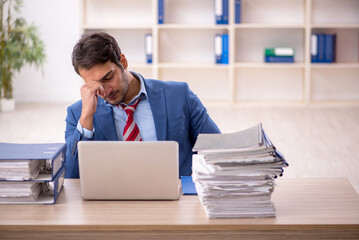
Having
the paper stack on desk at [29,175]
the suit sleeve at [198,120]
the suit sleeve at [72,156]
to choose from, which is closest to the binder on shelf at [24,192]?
the paper stack on desk at [29,175]

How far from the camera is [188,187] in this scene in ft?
6.64

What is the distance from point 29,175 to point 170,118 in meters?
0.74

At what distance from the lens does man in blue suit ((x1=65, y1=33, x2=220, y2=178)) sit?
223 centimetres

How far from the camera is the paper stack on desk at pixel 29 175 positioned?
183 cm

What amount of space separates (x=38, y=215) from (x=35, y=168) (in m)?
0.17

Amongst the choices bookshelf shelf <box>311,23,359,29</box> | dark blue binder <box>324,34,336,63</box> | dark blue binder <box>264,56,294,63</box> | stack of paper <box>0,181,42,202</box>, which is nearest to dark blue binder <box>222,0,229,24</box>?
dark blue binder <box>264,56,294,63</box>

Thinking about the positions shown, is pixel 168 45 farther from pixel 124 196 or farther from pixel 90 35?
pixel 124 196

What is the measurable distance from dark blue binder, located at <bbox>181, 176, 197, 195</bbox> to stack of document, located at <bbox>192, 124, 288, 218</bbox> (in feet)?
0.67

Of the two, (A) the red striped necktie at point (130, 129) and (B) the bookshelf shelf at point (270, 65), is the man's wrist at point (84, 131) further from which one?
(B) the bookshelf shelf at point (270, 65)

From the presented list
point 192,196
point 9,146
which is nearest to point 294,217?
point 192,196

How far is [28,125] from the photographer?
5793mm

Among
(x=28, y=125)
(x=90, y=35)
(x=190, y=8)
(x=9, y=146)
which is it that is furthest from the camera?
(x=190, y=8)

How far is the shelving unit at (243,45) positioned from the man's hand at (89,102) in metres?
4.42

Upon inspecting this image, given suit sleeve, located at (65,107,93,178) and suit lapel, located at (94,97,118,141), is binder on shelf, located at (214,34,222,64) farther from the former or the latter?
Result: suit sleeve, located at (65,107,93,178)
